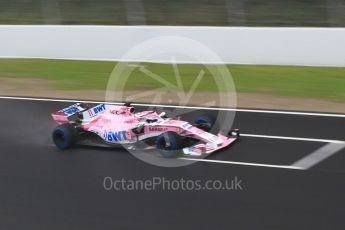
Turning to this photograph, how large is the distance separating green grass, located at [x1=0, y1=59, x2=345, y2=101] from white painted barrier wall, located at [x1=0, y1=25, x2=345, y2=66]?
10.1 inches

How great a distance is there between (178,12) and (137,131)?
9.36 meters

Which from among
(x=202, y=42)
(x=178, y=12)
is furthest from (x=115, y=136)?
(x=178, y=12)

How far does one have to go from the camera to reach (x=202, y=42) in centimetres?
1627

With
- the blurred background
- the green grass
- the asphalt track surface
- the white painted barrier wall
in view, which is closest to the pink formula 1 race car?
the asphalt track surface

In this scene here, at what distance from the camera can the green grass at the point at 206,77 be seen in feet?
44.8

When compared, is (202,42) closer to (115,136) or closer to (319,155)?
(115,136)

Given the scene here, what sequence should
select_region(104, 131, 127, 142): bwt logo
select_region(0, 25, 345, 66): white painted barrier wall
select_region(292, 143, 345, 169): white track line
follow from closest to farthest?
select_region(292, 143, 345, 169): white track line < select_region(104, 131, 127, 142): bwt logo < select_region(0, 25, 345, 66): white painted barrier wall

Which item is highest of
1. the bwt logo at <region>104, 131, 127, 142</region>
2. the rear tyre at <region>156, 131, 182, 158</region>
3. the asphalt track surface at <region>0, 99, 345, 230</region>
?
the bwt logo at <region>104, 131, 127, 142</region>

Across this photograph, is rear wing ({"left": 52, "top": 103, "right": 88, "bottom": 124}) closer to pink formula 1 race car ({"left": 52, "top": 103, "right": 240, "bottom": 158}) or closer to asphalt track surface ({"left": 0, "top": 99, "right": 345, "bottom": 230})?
pink formula 1 race car ({"left": 52, "top": 103, "right": 240, "bottom": 158})

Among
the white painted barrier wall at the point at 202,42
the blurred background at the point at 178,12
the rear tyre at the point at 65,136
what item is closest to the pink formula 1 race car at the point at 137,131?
the rear tyre at the point at 65,136

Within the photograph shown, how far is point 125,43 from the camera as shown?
17.1m

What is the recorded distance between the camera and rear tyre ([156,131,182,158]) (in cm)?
864

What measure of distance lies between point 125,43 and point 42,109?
5.22 metres

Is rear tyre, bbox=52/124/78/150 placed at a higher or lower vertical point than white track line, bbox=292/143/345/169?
higher
